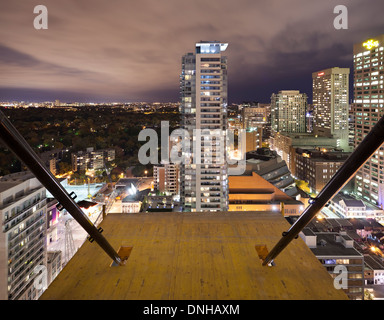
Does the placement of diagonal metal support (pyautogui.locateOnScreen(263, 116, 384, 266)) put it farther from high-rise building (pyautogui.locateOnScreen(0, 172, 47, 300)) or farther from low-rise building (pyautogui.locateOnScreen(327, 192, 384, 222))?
low-rise building (pyautogui.locateOnScreen(327, 192, 384, 222))

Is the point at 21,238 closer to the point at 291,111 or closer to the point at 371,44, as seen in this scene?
the point at 371,44

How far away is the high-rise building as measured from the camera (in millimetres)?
6731

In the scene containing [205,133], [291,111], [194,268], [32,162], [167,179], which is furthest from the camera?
[291,111]

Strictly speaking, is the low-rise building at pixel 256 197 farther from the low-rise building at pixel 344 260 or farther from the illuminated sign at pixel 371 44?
the illuminated sign at pixel 371 44

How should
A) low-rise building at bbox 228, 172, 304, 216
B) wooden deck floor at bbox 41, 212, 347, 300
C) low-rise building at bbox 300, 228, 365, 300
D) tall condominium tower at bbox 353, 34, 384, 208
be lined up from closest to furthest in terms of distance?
1. wooden deck floor at bbox 41, 212, 347, 300
2. low-rise building at bbox 300, 228, 365, 300
3. low-rise building at bbox 228, 172, 304, 216
4. tall condominium tower at bbox 353, 34, 384, 208

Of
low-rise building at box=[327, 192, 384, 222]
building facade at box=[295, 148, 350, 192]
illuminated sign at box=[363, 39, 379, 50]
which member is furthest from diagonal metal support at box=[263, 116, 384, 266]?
illuminated sign at box=[363, 39, 379, 50]

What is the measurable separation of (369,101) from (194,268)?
22.6 meters

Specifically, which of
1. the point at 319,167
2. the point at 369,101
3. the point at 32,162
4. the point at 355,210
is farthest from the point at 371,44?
the point at 32,162

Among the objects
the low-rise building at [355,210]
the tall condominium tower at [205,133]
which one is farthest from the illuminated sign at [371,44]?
the tall condominium tower at [205,133]

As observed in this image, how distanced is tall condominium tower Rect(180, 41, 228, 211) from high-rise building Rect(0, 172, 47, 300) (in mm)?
6947

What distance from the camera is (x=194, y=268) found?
2359mm
